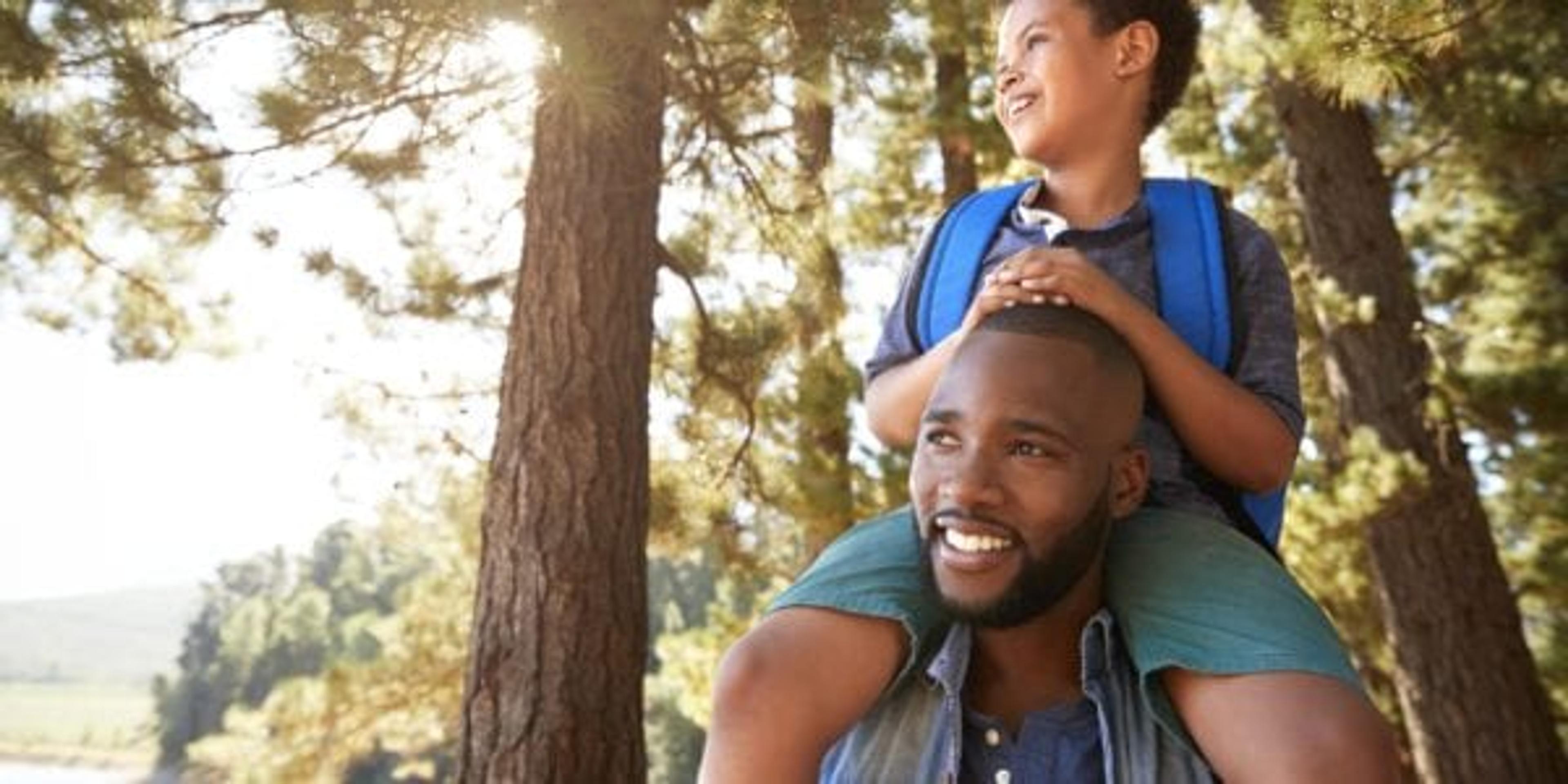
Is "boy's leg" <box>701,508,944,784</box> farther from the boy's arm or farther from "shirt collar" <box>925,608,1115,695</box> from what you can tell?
the boy's arm

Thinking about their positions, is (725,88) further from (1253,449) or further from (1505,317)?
(1505,317)

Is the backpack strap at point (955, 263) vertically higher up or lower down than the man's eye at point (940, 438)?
higher up

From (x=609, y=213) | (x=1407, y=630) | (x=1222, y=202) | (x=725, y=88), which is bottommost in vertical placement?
(x=1407, y=630)

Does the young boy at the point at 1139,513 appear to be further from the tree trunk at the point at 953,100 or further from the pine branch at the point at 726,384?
the tree trunk at the point at 953,100

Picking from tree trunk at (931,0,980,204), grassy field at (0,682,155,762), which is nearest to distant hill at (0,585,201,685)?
grassy field at (0,682,155,762)

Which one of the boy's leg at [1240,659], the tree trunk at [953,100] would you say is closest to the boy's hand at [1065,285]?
the boy's leg at [1240,659]

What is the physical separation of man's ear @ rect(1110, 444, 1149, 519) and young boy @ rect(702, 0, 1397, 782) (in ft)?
0.13

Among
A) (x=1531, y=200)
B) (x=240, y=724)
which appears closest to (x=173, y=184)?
(x=240, y=724)

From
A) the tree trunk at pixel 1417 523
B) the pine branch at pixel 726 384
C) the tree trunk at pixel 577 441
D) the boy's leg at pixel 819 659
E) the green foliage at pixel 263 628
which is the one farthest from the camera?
the green foliage at pixel 263 628

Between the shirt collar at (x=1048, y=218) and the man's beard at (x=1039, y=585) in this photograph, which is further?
the shirt collar at (x=1048, y=218)

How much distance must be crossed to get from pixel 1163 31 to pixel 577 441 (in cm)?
214

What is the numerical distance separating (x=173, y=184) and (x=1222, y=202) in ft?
13.6

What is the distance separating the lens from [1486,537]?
Result: 17.0ft

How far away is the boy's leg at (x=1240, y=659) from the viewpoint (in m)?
1.08
